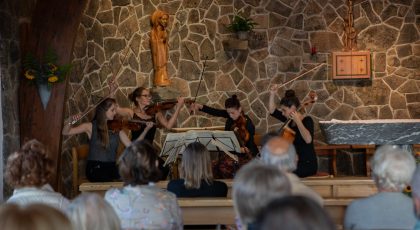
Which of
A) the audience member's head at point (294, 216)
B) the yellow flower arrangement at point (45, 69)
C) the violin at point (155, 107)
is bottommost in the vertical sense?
the audience member's head at point (294, 216)

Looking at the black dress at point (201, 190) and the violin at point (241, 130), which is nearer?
the black dress at point (201, 190)

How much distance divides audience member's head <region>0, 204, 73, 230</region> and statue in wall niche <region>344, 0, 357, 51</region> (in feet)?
25.2

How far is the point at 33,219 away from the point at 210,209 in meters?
3.06

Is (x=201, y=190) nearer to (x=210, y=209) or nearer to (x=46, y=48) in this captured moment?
(x=210, y=209)

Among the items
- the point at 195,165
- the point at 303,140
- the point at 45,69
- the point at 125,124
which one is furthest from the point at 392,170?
the point at 45,69

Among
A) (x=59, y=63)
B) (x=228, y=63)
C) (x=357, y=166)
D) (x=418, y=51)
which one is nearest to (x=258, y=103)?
(x=228, y=63)

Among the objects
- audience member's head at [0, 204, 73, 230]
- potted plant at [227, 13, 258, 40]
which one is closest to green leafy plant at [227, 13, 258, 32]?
potted plant at [227, 13, 258, 40]

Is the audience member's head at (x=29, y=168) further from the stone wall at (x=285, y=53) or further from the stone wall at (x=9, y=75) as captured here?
the stone wall at (x=285, y=53)

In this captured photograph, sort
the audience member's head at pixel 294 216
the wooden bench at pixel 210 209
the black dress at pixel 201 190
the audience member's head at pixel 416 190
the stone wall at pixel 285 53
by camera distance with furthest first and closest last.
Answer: the stone wall at pixel 285 53 < the black dress at pixel 201 190 < the wooden bench at pixel 210 209 < the audience member's head at pixel 416 190 < the audience member's head at pixel 294 216

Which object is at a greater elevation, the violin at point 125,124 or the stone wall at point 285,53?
the stone wall at point 285,53

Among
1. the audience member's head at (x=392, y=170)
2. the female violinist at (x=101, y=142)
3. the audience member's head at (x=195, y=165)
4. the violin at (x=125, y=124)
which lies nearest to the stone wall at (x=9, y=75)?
the female violinist at (x=101, y=142)

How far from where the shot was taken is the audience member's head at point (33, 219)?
2.27 m

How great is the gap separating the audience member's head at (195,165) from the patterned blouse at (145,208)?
1106mm

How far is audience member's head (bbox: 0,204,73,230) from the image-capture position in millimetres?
2270
